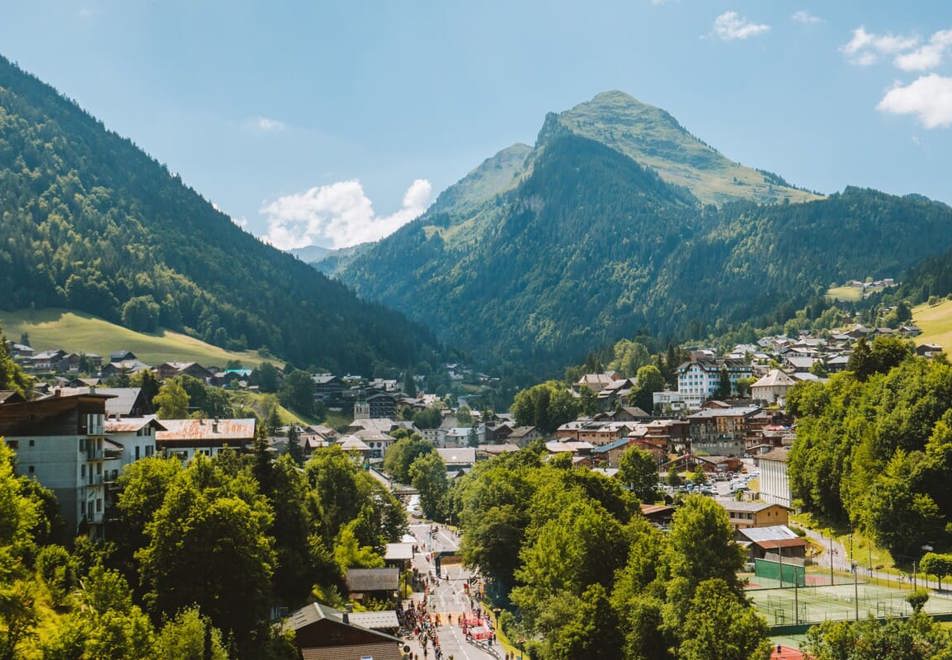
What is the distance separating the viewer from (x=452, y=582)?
88688 mm

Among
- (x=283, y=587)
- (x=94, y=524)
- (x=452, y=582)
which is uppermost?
(x=94, y=524)

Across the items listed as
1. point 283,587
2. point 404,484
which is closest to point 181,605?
point 283,587

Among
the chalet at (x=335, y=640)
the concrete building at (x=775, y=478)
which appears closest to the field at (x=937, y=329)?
the concrete building at (x=775, y=478)

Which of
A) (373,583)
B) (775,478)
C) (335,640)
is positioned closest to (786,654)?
(335,640)

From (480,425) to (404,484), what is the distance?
159 ft

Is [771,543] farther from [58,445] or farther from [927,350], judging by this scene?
[927,350]

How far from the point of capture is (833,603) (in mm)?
59438

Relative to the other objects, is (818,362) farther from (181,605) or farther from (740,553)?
(181,605)

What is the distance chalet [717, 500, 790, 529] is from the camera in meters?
84.0

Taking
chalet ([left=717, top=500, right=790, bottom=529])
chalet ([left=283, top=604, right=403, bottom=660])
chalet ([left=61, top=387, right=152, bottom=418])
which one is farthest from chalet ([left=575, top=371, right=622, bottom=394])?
chalet ([left=283, top=604, right=403, bottom=660])

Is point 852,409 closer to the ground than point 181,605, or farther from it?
farther from it

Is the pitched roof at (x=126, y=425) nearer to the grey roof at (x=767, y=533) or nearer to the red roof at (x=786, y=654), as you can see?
the red roof at (x=786, y=654)

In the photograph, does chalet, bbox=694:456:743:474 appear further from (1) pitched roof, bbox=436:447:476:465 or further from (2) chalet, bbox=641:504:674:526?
(1) pitched roof, bbox=436:447:476:465

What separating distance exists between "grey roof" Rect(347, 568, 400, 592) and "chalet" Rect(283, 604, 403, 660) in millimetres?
14956
